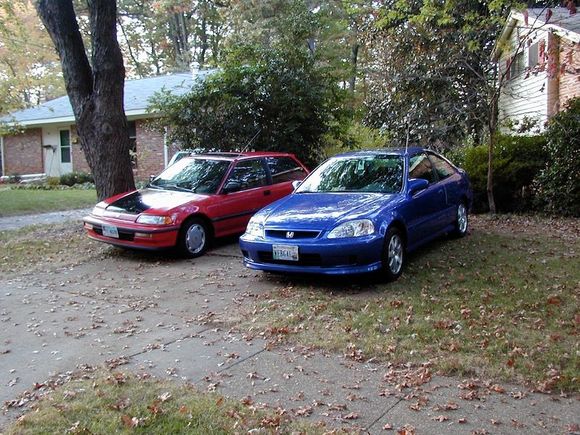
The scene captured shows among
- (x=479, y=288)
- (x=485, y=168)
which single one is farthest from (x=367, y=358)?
(x=485, y=168)

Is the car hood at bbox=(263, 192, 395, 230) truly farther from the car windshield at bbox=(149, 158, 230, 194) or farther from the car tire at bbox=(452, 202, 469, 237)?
the car tire at bbox=(452, 202, 469, 237)

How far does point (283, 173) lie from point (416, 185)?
3372mm

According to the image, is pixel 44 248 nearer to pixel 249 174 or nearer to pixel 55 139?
pixel 249 174

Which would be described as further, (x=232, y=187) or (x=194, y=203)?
(x=232, y=187)

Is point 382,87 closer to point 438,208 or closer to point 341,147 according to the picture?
point 341,147

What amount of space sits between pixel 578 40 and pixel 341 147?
234 inches

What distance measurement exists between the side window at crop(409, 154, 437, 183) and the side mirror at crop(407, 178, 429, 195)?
226mm

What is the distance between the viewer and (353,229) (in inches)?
248

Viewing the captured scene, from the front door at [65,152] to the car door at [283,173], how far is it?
18.8m

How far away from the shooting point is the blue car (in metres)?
6.28

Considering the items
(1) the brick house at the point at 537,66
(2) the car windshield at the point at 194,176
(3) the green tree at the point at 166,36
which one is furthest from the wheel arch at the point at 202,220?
(3) the green tree at the point at 166,36

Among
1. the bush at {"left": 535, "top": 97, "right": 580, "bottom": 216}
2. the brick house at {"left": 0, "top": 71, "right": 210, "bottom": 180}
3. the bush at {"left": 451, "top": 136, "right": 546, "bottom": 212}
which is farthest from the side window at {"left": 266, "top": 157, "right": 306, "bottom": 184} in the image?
the brick house at {"left": 0, "top": 71, "right": 210, "bottom": 180}

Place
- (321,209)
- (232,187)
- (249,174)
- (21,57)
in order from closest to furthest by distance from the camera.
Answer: (321,209) < (232,187) < (249,174) < (21,57)

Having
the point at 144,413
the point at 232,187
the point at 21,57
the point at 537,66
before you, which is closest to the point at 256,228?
the point at 232,187
